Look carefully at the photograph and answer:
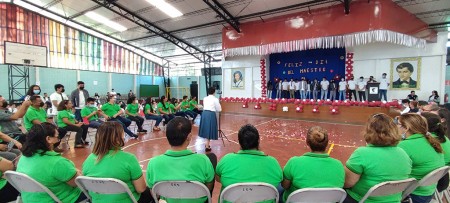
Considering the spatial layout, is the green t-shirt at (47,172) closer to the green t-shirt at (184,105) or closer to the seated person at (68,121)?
→ the seated person at (68,121)

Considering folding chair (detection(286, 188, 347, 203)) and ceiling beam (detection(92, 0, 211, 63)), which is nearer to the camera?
folding chair (detection(286, 188, 347, 203))

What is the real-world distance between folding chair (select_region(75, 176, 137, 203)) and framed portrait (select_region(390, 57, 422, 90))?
36.0ft

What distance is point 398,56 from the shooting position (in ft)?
30.7

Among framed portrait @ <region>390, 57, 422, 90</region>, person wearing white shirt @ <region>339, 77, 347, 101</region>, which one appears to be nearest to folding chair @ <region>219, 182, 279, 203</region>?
person wearing white shirt @ <region>339, 77, 347, 101</region>

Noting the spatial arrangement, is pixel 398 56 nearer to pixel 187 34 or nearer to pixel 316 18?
pixel 316 18

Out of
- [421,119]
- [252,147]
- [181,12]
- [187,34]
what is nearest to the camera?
[252,147]

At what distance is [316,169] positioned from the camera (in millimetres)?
1482

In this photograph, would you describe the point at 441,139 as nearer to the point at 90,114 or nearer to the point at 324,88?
the point at 90,114

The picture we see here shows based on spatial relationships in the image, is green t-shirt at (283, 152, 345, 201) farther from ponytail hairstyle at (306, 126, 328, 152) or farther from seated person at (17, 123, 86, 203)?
seated person at (17, 123, 86, 203)

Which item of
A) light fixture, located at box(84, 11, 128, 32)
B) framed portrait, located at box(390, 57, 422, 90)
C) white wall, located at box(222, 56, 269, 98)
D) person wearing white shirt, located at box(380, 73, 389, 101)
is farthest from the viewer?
light fixture, located at box(84, 11, 128, 32)

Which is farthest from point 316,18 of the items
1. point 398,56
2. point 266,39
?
point 398,56

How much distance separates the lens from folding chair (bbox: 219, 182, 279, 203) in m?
1.38

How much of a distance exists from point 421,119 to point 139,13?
11934mm

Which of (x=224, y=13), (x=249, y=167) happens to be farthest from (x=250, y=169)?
(x=224, y=13)
